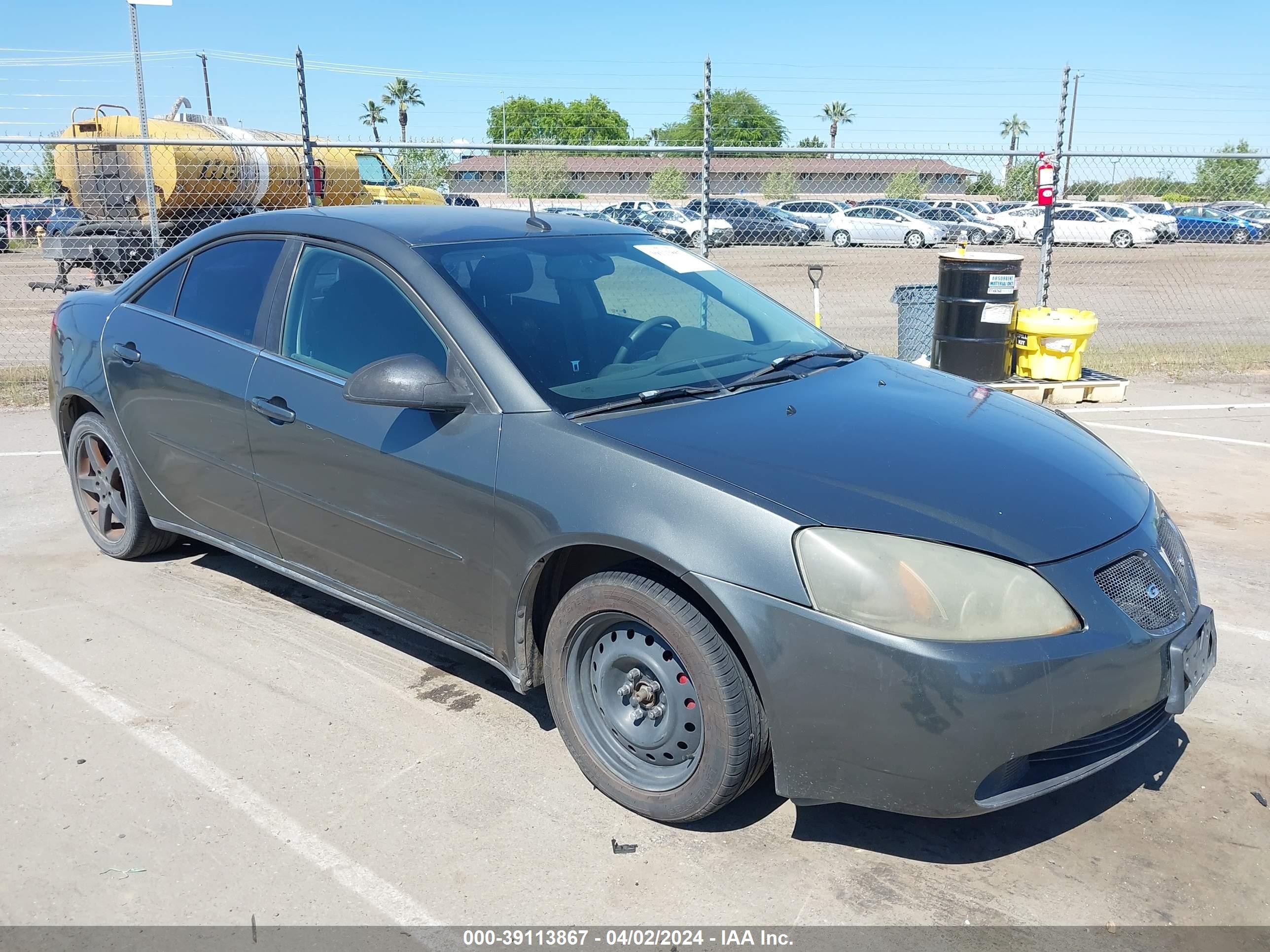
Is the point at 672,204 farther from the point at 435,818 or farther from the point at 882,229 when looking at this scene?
the point at 435,818

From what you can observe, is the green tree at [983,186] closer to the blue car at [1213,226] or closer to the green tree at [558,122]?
the blue car at [1213,226]

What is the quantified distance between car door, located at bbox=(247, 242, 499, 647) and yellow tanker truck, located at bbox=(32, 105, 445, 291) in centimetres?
1230

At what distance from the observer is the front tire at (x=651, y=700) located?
2705 mm

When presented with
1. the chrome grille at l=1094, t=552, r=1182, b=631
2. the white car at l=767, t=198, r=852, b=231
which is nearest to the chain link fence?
the white car at l=767, t=198, r=852, b=231

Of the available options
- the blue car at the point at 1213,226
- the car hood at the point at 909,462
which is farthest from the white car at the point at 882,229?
the car hood at the point at 909,462

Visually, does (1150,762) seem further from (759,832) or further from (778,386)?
(778,386)

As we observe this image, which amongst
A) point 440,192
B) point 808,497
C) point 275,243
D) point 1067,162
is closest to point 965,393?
point 808,497

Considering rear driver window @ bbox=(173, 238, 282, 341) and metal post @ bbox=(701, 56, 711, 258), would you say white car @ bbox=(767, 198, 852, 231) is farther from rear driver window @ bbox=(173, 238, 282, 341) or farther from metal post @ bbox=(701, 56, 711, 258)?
rear driver window @ bbox=(173, 238, 282, 341)

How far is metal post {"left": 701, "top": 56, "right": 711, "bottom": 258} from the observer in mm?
8742

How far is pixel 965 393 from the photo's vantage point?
374 cm

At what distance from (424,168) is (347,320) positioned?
1469 cm

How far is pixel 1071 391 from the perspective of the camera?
862 centimetres

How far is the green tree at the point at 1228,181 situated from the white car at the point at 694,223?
10.1 metres

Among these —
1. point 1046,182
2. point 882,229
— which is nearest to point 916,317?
point 1046,182
